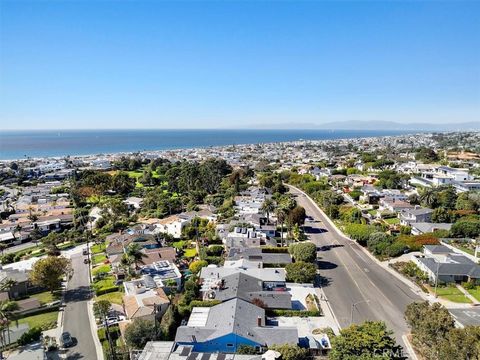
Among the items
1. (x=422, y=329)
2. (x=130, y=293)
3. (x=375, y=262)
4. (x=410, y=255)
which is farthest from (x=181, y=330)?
(x=410, y=255)

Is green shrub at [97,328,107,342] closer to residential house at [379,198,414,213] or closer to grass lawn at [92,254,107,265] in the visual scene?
grass lawn at [92,254,107,265]

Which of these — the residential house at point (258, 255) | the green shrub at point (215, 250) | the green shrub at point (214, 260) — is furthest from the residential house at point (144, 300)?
the residential house at point (258, 255)

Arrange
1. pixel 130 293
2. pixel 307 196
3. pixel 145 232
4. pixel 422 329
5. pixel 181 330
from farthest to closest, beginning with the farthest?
pixel 307 196
pixel 145 232
pixel 130 293
pixel 181 330
pixel 422 329

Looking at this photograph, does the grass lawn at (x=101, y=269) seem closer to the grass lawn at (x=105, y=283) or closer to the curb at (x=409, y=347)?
the grass lawn at (x=105, y=283)

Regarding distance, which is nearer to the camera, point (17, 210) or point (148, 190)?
point (17, 210)

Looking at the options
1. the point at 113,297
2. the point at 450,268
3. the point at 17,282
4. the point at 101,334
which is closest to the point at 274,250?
the point at 450,268

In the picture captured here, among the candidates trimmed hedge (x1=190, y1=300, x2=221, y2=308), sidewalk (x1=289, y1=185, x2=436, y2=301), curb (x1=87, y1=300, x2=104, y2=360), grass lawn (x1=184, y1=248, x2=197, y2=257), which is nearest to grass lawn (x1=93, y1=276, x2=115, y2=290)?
curb (x1=87, y1=300, x2=104, y2=360)

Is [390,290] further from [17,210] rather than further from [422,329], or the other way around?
[17,210]

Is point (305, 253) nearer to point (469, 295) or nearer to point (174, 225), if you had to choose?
point (469, 295)
